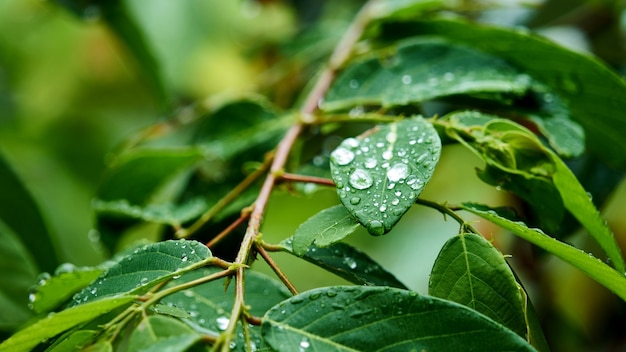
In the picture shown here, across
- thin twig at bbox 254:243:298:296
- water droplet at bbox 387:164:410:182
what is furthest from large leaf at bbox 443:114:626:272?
thin twig at bbox 254:243:298:296

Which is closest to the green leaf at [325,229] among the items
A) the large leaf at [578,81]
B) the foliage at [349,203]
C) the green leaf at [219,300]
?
the foliage at [349,203]

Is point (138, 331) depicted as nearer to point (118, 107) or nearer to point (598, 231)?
point (598, 231)

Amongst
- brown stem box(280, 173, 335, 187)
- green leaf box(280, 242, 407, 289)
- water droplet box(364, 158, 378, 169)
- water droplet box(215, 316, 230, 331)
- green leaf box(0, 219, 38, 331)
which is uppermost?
water droplet box(364, 158, 378, 169)

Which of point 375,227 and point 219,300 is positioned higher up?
point 375,227

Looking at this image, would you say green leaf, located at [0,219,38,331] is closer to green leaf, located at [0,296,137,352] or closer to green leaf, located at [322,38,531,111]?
green leaf, located at [0,296,137,352]

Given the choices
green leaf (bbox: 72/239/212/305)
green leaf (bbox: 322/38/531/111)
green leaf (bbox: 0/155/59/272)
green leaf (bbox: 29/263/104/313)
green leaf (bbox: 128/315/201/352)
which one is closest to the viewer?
green leaf (bbox: 128/315/201/352)

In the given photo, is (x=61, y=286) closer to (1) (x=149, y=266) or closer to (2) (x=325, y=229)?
(1) (x=149, y=266)

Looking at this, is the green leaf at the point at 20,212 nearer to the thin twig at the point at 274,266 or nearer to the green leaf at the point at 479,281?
the thin twig at the point at 274,266

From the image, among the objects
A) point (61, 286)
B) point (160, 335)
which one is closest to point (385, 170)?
point (160, 335)
